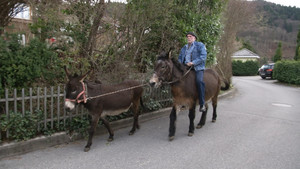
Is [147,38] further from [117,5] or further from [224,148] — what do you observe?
[224,148]

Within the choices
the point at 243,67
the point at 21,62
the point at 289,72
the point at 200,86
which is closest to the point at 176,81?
the point at 200,86

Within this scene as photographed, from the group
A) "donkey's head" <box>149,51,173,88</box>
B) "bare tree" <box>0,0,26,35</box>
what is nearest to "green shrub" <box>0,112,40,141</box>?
"donkey's head" <box>149,51,173,88</box>

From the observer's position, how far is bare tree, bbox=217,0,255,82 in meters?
15.6

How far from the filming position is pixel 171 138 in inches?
206

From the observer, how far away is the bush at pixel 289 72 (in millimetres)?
20422

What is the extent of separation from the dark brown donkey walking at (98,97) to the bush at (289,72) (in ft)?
66.9

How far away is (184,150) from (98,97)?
7.18 feet

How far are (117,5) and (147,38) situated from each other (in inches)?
58.0

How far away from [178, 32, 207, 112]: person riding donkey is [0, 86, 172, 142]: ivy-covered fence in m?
2.89

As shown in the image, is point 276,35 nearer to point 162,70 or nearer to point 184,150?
Answer: point 162,70

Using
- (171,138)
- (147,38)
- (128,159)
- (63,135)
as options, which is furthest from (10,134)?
(147,38)

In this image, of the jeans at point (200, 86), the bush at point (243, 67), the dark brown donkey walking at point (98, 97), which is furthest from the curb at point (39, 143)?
the bush at point (243, 67)

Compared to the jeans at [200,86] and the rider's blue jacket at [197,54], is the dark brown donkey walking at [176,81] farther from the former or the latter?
the rider's blue jacket at [197,54]

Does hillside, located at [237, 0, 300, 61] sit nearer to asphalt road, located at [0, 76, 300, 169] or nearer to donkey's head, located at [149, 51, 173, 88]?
asphalt road, located at [0, 76, 300, 169]
